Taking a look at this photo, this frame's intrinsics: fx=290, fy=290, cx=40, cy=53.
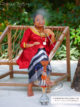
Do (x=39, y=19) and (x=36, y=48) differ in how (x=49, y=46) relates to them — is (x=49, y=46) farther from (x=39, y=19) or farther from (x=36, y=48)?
(x=39, y=19)

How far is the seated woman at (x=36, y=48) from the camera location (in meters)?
3.67

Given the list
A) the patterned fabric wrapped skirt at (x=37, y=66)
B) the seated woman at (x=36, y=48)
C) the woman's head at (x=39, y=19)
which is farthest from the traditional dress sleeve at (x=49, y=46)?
the woman's head at (x=39, y=19)

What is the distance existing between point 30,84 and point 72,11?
3.73 metres

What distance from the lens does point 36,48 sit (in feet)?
12.5

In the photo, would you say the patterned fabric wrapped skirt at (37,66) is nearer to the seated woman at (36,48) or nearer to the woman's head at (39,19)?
the seated woman at (36,48)

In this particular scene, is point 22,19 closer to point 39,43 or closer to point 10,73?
point 10,73

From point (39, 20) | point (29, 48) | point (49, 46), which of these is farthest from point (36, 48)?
point (39, 20)

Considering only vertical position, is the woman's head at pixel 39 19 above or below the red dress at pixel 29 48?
above

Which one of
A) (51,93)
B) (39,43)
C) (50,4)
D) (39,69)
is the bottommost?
(51,93)

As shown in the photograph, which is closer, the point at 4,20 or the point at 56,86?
the point at 56,86

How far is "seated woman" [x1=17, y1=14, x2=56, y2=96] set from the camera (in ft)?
12.1

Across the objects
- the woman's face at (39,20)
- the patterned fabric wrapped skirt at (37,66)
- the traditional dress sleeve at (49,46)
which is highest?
the woman's face at (39,20)

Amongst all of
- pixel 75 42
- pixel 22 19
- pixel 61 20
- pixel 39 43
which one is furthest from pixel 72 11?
pixel 39 43

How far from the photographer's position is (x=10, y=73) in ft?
15.3
